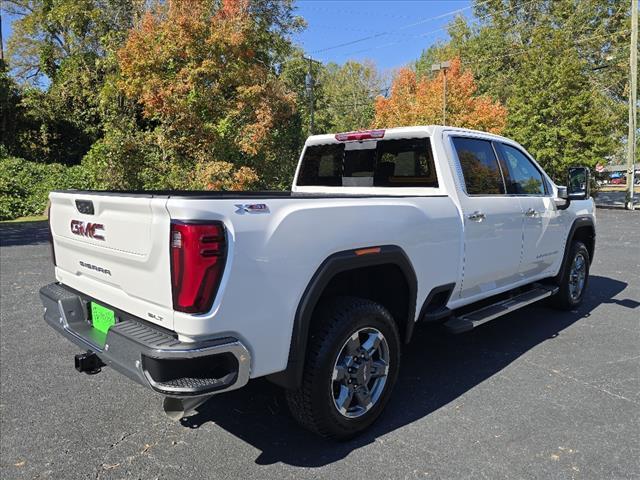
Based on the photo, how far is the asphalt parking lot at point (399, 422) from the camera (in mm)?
2789

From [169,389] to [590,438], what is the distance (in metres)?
2.55

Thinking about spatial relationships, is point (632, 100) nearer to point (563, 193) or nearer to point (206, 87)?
point (206, 87)

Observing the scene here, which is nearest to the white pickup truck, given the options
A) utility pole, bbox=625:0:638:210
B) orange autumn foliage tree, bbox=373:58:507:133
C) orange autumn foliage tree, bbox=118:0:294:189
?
orange autumn foliage tree, bbox=118:0:294:189

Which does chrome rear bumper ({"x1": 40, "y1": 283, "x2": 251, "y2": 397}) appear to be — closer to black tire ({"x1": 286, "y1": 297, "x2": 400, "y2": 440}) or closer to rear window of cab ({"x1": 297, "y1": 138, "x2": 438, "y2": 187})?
black tire ({"x1": 286, "y1": 297, "x2": 400, "y2": 440})

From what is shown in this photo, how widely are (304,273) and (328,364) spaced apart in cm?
56

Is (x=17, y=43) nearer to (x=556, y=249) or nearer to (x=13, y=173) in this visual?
(x=13, y=173)

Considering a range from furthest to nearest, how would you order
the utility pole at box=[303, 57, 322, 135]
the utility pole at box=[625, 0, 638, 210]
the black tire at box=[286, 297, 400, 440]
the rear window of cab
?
the utility pole at box=[303, 57, 322, 135], the utility pole at box=[625, 0, 638, 210], the rear window of cab, the black tire at box=[286, 297, 400, 440]

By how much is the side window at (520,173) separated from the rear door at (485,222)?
0.18 m

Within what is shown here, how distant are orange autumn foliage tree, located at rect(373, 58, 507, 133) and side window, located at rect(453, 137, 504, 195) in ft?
62.3

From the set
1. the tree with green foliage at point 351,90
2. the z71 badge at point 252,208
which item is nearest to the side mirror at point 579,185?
the z71 badge at point 252,208

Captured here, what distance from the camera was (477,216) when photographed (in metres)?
3.88

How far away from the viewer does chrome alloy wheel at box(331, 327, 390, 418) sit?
9.81 feet

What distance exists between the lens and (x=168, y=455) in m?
2.90

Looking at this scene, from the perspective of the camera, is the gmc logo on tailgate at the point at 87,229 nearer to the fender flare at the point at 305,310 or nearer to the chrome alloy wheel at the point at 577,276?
the fender flare at the point at 305,310
